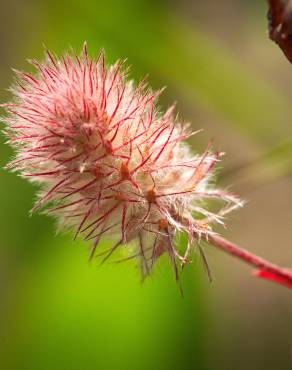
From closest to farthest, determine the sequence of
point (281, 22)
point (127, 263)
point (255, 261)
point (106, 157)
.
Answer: point (281, 22)
point (106, 157)
point (255, 261)
point (127, 263)

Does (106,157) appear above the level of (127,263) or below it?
above

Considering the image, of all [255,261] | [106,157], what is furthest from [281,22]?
[255,261]

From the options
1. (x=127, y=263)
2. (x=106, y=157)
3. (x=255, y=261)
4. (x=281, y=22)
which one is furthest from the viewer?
(x=127, y=263)

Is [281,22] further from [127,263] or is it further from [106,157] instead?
[127,263]

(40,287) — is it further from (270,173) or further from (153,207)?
(153,207)

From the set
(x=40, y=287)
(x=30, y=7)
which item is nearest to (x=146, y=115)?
(x=40, y=287)

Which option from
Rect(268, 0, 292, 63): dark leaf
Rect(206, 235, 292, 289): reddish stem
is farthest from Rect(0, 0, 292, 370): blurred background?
Rect(268, 0, 292, 63): dark leaf

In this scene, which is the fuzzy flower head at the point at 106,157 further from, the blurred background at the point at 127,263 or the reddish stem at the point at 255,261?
the blurred background at the point at 127,263

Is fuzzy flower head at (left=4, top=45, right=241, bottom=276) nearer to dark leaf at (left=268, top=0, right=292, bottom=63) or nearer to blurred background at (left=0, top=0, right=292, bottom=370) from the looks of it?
dark leaf at (left=268, top=0, right=292, bottom=63)

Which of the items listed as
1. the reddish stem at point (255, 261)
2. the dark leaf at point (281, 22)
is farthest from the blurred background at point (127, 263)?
the dark leaf at point (281, 22)
